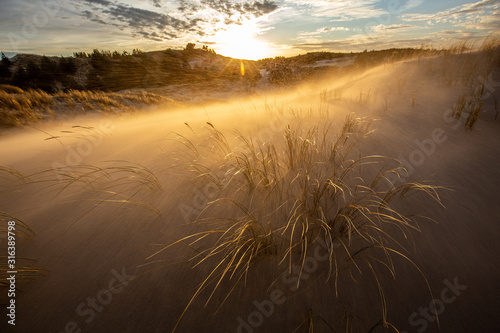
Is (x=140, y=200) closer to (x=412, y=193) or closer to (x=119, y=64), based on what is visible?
(x=412, y=193)

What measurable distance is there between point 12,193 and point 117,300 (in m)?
1.91

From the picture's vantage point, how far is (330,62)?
22625 mm

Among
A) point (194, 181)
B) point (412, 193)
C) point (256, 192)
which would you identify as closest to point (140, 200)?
point (194, 181)
